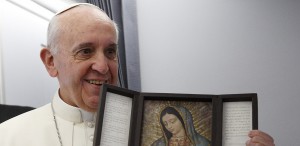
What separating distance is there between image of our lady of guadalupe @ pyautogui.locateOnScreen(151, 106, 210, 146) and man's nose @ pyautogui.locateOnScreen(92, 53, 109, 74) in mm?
284

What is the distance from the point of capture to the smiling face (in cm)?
149

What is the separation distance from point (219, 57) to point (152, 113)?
1460 millimetres

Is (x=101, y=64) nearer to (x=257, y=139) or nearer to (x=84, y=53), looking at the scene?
(x=84, y=53)

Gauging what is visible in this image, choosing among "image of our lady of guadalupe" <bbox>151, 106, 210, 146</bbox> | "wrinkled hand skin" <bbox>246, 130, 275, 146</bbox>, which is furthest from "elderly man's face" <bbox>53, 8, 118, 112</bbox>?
"wrinkled hand skin" <bbox>246, 130, 275, 146</bbox>

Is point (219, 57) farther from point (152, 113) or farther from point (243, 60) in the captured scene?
point (152, 113)

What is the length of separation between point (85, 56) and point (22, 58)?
90 cm

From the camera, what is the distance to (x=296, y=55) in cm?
251

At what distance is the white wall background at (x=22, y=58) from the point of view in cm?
212

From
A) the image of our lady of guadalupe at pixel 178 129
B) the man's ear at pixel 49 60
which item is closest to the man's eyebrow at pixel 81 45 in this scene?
the man's ear at pixel 49 60

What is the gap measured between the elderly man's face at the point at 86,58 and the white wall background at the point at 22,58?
2.20 ft

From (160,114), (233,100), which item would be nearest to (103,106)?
(160,114)

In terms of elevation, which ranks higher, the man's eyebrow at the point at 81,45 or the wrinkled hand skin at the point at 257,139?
the man's eyebrow at the point at 81,45

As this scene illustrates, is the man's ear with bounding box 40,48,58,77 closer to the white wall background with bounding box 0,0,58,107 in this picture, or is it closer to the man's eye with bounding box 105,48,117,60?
the man's eye with bounding box 105,48,117,60

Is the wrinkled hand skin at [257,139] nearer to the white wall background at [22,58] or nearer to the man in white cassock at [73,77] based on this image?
the man in white cassock at [73,77]
